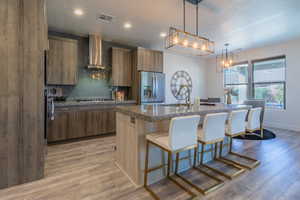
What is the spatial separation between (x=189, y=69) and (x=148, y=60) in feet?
9.01

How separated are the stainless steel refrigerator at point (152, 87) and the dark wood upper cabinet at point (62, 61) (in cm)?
190

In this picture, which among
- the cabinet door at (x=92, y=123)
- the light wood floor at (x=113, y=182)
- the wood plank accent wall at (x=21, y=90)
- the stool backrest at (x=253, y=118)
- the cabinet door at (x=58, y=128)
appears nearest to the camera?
the light wood floor at (x=113, y=182)

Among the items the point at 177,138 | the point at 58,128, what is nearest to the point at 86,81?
the point at 58,128

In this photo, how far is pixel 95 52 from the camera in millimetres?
4105

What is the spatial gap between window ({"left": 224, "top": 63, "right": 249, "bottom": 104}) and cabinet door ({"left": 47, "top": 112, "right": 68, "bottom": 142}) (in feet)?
20.1

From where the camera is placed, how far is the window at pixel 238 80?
578 centimetres

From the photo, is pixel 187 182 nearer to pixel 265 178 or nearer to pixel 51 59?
pixel 265 178

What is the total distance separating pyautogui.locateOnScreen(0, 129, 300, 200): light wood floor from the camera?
171 cm

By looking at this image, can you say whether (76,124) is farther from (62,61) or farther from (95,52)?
(95,52)

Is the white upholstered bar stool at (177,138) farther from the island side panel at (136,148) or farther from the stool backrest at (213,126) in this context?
the stool backrest at (213,126)

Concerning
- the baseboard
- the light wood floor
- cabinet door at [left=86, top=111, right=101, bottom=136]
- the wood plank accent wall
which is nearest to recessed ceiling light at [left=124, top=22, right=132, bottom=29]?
the wood plank accent wall

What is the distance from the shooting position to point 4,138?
1816 mm

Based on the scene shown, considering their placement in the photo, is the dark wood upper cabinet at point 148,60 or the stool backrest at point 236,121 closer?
the stool backrest at point 236,121

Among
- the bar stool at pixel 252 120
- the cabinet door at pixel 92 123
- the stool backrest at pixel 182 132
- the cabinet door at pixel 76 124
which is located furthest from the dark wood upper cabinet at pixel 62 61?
the bar stool at pixel 252 120
